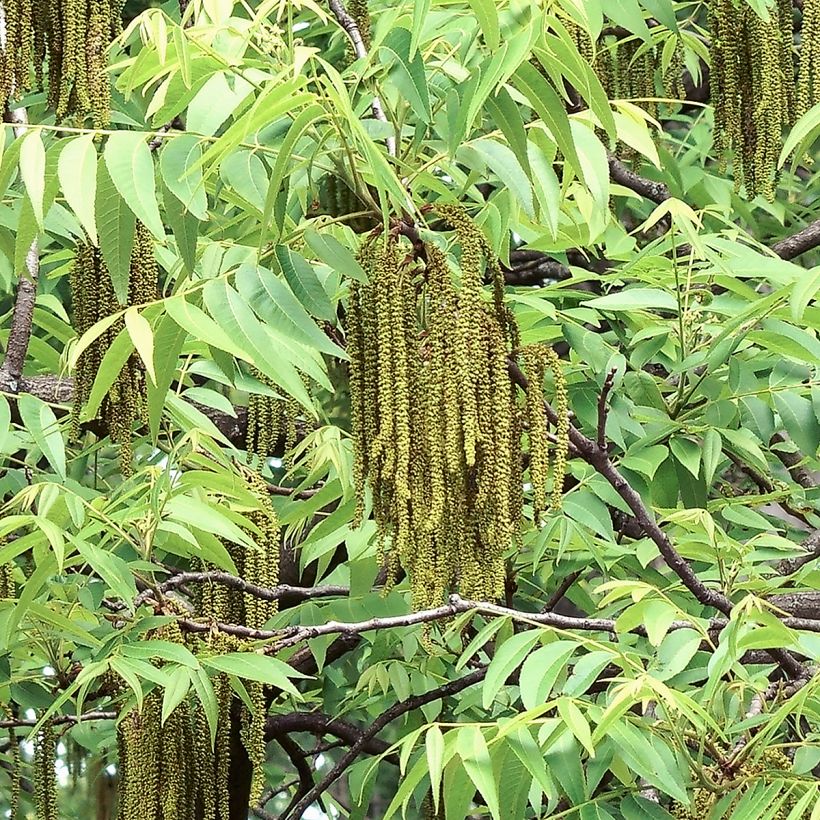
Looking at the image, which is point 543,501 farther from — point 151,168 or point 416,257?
point 151,168

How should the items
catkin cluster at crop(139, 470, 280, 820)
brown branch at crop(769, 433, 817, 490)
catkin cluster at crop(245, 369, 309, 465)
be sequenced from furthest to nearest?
brown branch at crop(769, 433, 817, 490) < catkin cluster at crop(245, 369, 309, 465) < catkin cluster at crop(139, 470, 280, 820)

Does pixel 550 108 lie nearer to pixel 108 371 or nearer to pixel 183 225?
pixel 183 225

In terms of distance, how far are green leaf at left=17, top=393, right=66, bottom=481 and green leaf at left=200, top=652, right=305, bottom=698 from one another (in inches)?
23.2

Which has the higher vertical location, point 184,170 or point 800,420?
point 184,170

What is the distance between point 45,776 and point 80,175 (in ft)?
4.99

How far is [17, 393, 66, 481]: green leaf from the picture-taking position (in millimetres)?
3297

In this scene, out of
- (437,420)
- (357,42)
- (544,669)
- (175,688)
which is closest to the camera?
(437,420)

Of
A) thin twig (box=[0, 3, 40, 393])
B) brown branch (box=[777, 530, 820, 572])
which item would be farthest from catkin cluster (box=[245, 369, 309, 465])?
brown branch (box=[777, 530, 820, 572])

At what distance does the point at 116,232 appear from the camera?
103 inches

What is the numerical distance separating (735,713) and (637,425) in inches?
36.2

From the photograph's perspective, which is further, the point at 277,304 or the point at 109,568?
the point at 109,568

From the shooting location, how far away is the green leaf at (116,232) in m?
2.58

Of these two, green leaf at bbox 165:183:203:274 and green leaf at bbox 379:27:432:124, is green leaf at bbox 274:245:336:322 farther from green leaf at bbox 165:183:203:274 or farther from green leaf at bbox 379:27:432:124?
green leaf at bbox 379:27:432:124

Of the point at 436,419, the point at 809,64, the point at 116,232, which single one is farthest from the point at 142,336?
the point at 809,64
